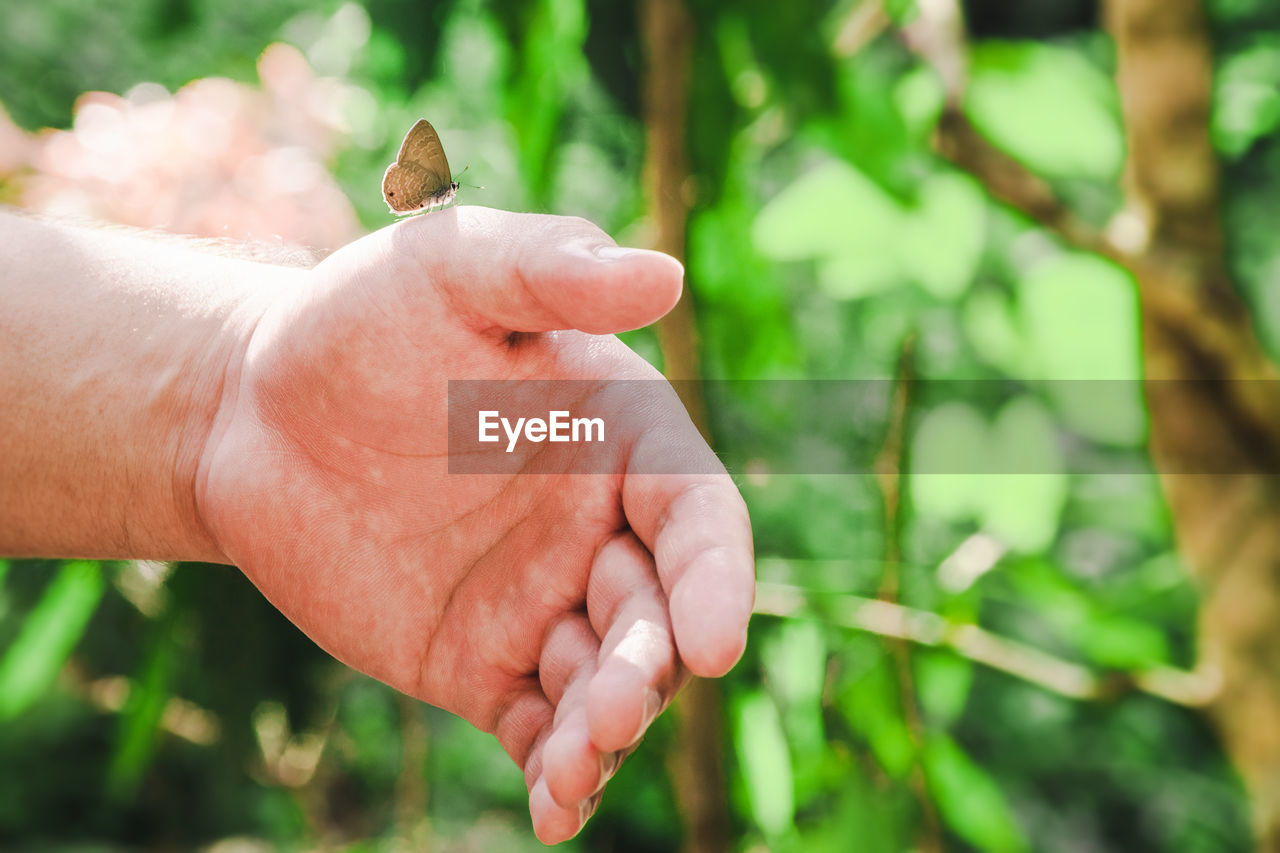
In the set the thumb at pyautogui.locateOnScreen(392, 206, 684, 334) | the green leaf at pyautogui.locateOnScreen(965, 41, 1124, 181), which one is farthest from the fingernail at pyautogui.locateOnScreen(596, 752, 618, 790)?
the green leaf at pyautogui.locateOnScreen(965, 41, 1124, 181)

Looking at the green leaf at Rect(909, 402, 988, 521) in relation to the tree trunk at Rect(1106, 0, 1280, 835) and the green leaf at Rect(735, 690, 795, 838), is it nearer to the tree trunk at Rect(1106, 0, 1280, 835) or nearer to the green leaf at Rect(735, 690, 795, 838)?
the tree trunk at Rect(1106, 0, 1280, 835)

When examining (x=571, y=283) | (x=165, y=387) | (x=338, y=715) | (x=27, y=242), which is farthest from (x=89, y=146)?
(x=338, y=715)

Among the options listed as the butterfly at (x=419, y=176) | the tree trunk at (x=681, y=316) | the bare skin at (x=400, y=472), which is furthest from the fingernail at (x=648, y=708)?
the tree trunk at (x=681, y=316)

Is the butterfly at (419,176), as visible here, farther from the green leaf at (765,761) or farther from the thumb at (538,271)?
the green leaf at (765,761)

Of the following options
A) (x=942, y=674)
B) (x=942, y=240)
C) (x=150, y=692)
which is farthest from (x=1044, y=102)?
(x=150, y=692)

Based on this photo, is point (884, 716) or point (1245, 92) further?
point (1245, 92)

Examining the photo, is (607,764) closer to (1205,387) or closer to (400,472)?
(400,472)

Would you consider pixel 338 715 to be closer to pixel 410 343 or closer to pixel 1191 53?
pixel 410 343
